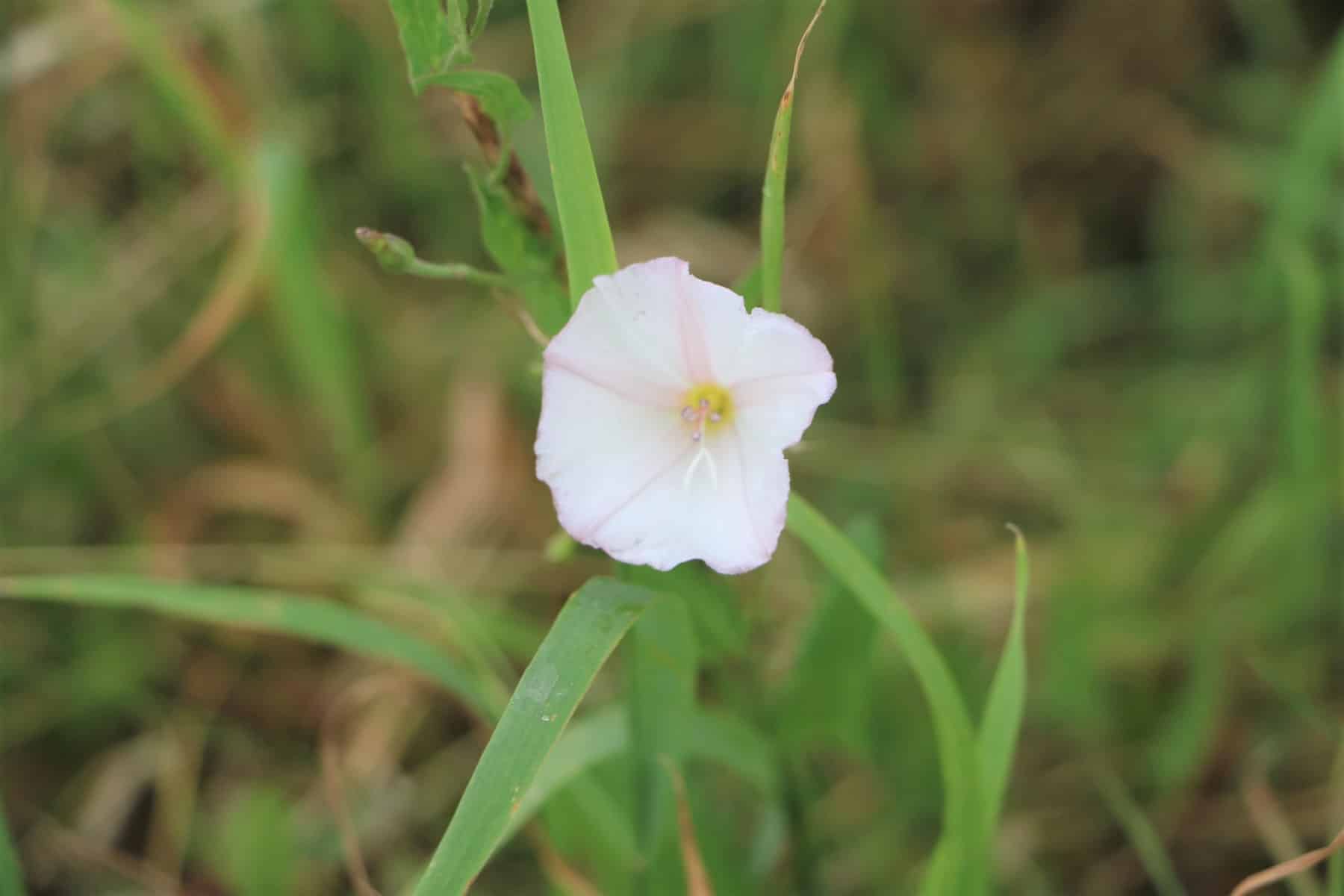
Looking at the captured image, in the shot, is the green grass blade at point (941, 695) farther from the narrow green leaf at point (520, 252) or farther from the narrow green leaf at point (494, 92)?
the narrow green leaf at point (494, 92)

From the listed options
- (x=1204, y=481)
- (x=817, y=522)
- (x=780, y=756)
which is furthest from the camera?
(x=1204, y=481)

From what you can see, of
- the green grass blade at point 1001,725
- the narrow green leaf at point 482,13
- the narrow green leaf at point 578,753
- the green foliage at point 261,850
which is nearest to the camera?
the narrow green leaf at point 482,13

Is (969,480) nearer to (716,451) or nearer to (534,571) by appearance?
(534,571)

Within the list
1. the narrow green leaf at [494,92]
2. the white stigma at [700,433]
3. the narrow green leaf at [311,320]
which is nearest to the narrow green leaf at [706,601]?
the white stigma at [700,433]

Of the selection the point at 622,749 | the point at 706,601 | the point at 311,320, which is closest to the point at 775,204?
the point at 706,601

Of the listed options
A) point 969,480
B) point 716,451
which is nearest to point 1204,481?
point 969,480

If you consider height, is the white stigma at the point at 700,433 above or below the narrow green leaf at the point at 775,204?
below
